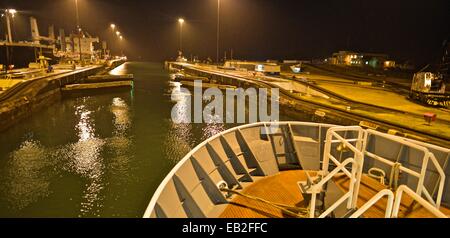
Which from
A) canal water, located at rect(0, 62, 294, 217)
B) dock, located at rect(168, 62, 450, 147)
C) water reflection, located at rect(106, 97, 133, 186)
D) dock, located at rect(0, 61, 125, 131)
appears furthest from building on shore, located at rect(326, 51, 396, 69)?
dock, located at rect(0, 61, 125, 131)

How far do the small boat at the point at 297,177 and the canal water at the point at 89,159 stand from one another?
644cm

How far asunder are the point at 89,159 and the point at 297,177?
16282 millimetres

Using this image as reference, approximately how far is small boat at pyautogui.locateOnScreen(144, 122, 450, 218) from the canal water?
644 centimetres

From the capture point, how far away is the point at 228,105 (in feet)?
149

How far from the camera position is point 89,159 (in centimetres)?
2055

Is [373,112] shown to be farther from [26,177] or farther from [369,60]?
[369,60]

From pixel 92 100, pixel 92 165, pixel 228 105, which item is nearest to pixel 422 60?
pixel 228 105

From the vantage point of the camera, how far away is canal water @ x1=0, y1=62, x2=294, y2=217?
14531 mm

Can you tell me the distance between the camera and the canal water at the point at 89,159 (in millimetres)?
14531

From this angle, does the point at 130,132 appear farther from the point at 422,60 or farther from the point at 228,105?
the point at 422,60

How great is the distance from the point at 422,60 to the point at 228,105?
94.0m

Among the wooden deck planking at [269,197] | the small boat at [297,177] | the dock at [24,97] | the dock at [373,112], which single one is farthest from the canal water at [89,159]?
the dock at [373,112]

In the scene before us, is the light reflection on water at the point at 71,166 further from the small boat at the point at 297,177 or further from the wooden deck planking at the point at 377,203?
the wooden deck planking at the point at 377,203

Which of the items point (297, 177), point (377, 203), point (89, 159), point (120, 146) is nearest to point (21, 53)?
point (120, 146)
